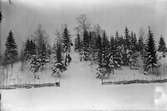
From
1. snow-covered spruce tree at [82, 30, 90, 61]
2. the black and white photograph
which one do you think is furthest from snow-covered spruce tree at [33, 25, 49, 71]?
snow-covered spruce tree at [82, 30, 90, 61]

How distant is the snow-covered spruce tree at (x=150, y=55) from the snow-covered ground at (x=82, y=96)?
195mm

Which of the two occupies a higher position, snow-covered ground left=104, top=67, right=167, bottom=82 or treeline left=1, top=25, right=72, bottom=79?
treeline left=1, top=25, right=72, bottom=79

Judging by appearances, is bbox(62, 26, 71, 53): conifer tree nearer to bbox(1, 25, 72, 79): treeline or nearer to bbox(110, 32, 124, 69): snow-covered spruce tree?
bbox(1, 25, 72, 79): treeline

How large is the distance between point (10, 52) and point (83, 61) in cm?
78

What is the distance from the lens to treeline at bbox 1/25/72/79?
2.47m

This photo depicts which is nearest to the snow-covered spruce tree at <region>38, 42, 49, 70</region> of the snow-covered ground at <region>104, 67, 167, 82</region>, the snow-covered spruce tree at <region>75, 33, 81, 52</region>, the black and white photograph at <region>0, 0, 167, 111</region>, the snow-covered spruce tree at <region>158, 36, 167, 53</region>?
the black and white photograph at <region>0, 0, 167, 111</region>

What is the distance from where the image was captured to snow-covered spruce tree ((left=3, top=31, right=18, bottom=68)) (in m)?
2.48

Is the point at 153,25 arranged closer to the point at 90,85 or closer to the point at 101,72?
the point at 101,72

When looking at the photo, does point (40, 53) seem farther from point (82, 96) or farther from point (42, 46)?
point (82, 96)

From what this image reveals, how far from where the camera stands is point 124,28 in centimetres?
253

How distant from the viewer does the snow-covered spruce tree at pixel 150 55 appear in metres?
2.47

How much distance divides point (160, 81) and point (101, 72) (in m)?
0.63

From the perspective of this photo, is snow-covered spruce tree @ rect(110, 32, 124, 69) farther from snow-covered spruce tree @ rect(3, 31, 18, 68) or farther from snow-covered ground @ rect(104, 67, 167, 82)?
snow-covered spruce tree @ rect(3, 31, 18, 68)

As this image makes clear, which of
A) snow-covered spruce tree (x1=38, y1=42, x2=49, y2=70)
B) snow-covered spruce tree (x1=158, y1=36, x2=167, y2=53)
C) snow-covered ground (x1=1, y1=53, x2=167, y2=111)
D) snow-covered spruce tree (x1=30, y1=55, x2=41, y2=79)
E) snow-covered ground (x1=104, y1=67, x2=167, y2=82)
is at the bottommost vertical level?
snow-covered ground (x1=1, y1=53, x2=167, y2=111)
